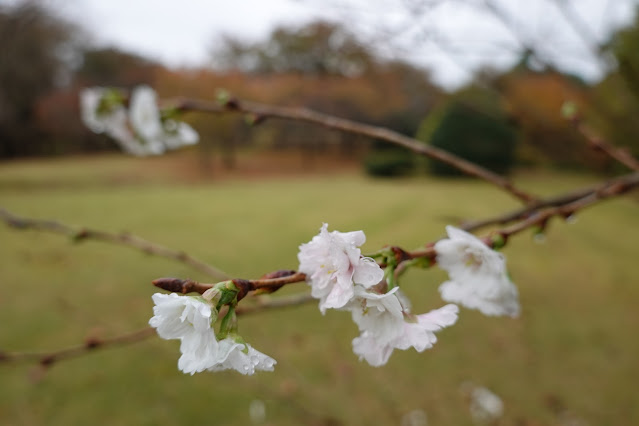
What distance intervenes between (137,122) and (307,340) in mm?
2850

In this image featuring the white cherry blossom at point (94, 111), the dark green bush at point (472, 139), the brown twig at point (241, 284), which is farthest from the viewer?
the dark green bush at point (472, 139)

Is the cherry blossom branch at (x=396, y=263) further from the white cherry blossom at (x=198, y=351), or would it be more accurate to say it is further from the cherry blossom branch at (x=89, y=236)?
the cherry blossom branch at (x=89, y=236)

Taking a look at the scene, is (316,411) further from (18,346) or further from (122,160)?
(122,160)

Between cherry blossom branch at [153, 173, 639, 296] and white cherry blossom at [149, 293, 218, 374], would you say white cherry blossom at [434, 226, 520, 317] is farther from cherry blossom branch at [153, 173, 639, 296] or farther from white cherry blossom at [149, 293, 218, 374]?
white cherry blossom at [149, 293, 218, 374]

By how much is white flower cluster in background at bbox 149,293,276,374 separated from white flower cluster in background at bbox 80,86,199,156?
58 centimetres

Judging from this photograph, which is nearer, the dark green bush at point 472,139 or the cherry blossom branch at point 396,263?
the cherry blossom branch at point 396,263

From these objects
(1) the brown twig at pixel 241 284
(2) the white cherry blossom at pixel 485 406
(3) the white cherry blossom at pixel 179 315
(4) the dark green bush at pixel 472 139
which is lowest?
(4) the dark green bush at pixel 472 139

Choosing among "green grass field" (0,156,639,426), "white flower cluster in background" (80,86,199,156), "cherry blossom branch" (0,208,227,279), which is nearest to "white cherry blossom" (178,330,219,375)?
"green grass field" (0,156,639,426)

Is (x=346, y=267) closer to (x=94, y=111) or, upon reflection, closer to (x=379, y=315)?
(x=379, y=315)

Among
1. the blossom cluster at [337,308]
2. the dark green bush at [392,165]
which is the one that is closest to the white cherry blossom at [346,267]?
the blossom cluster at [337,308]

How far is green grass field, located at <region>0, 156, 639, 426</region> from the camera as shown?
104 inches

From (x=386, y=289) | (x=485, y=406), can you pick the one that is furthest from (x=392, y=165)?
(x=386, y=289)

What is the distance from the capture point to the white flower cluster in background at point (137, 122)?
35.2 inches

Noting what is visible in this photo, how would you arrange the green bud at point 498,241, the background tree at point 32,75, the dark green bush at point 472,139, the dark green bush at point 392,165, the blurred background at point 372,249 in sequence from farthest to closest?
the background tree at point 32,75 < the dark green bush at point 392,165 < the dark green bush at point 472,139 < the blurred background at point 372,249 < the green bud at point 498,241
